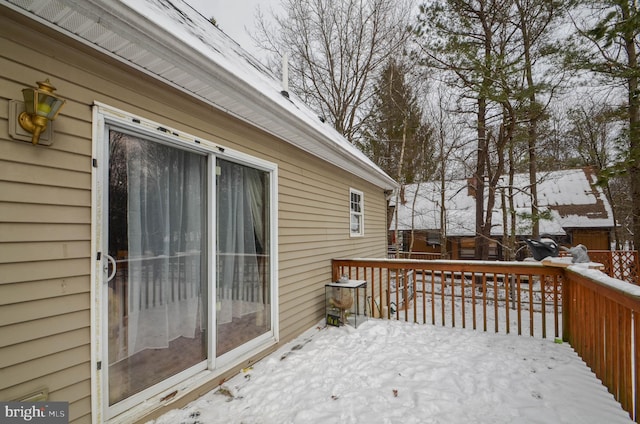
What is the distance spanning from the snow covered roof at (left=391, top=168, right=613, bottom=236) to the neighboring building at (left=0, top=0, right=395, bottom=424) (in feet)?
36.5

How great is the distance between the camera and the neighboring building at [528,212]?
13875mm

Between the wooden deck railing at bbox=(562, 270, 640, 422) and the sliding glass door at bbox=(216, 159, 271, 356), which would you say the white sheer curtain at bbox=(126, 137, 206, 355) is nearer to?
the sliding glass door at bbox=(216, 159, 271, 356)

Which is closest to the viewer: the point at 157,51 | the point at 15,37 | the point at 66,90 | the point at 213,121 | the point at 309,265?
the point at 15,37

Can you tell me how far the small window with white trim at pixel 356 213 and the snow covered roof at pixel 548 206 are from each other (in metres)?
6.77

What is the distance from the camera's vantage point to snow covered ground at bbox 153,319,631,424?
2.21 metres

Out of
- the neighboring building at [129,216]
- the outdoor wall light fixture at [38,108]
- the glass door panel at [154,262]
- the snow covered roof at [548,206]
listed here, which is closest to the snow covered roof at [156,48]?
the neighboring building at [129,216]

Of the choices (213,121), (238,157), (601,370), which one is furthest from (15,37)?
(601,370)

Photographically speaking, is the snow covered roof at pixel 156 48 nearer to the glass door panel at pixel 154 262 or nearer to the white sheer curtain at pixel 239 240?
the glass door panel at pixel 154 262

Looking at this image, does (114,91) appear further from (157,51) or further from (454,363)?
(454,363)

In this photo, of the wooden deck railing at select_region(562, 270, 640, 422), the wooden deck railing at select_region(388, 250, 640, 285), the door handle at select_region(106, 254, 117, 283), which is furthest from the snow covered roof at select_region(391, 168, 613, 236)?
the door handle at select_region(106, 254, 117, 283)

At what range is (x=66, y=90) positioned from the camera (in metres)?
1.78

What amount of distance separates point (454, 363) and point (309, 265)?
222 cm

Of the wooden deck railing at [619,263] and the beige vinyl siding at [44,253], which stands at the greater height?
the beige vinyl siding at [44,253]

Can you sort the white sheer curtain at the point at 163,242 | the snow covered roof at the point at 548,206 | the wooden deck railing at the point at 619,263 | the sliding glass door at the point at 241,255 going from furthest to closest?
the snow covered roof at the point at 548,206
the wooden deck railing at the point at 619,263
the sliding glass door at the point at 241,255
the white sheer curtain at the point at 163,242
